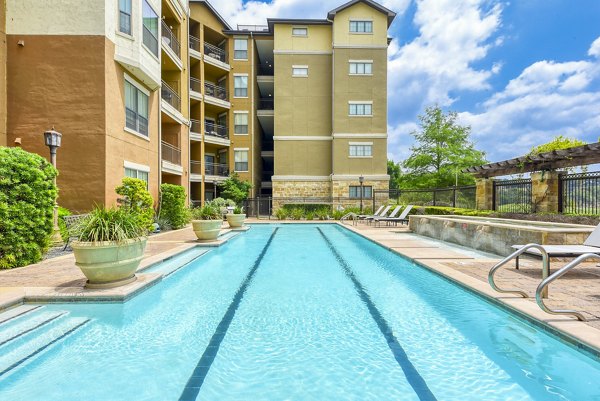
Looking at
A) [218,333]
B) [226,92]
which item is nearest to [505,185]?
[218,333]

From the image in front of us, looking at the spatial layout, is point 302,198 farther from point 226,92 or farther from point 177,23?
point 177,23

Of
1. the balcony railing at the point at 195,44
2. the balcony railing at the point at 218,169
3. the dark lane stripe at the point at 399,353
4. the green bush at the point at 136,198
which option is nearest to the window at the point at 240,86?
the balcony railing at the point at 195,44

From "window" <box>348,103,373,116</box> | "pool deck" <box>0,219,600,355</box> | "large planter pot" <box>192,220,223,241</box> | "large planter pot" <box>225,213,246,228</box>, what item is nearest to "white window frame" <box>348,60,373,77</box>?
"window" <box>348,103,373,116</box>

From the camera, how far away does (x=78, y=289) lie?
4801 millimetres

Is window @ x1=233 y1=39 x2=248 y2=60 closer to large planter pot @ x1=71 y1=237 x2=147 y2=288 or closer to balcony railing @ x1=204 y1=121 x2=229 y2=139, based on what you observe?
balcony railing @ x1=204 y1=121 x2=229 y2=139

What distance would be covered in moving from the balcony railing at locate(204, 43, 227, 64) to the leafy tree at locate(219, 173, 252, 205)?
36.1 feet

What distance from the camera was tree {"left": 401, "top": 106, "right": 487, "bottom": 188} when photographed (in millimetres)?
33156

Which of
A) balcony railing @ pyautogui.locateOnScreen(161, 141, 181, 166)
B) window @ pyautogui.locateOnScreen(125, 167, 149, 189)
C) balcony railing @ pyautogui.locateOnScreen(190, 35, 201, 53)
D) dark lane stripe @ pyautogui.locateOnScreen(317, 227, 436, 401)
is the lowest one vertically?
dark lane stripe @ pyautogui.locateOnScreen(317, 227, 436, 401)

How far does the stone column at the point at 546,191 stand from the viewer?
35.3 ft

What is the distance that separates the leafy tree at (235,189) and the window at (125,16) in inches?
541

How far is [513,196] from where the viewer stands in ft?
41.2

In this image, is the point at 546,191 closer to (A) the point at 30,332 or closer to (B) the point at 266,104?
(A) the point at 30,332

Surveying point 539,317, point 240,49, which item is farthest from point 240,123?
point 539,317

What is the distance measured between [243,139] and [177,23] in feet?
35.0
